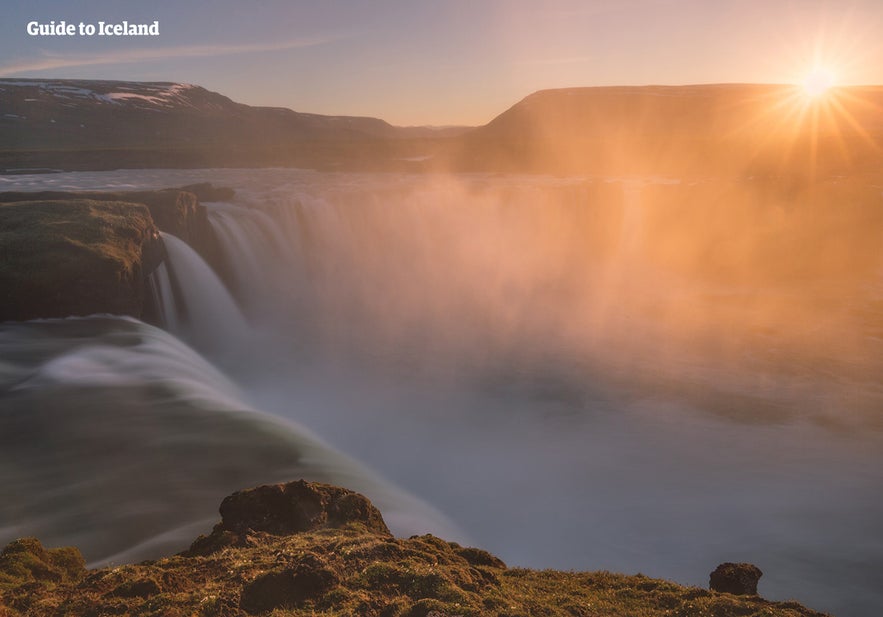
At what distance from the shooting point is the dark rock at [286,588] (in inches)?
209

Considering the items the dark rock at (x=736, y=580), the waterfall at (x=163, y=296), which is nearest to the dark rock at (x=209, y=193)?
the waterfall at (x=163, y=296)

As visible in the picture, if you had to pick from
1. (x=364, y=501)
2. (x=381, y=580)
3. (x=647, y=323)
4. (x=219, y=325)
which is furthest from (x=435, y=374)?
(x=381, y=580)

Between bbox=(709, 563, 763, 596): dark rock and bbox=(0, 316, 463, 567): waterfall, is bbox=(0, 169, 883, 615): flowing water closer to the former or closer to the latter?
bbox=(0, 316, 463, 567): waterfall

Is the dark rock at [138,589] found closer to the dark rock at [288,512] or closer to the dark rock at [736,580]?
the dark rock at [288,512]

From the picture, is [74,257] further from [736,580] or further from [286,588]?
[736,580]

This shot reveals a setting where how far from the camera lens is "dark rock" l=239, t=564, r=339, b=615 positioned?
5.32m

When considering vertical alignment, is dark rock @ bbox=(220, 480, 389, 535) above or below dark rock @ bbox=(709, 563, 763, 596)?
above

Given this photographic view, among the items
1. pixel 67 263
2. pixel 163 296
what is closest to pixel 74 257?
pixel 67 263

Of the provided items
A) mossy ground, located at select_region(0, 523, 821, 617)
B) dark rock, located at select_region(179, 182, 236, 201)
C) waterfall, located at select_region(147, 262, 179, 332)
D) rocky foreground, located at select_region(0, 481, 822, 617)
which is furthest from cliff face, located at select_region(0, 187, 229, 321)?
mossy ground, located at select_region(0, 523, 821, 617)

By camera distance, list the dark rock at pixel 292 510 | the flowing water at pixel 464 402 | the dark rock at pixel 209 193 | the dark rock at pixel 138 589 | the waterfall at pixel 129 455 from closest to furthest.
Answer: the dark rock at pixel 138 589, the dark rock at pixel 292 510, the waterfall at pixel 129 455, the flowing water at pixel 464 402, the dark rock at pixel 209 193

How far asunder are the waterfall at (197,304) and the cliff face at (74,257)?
1.06 meters

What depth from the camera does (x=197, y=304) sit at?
75.0 ft

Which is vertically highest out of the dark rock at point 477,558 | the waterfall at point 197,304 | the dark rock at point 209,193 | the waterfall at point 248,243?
the dark rock at point 209,193

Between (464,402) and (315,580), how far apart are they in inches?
601
